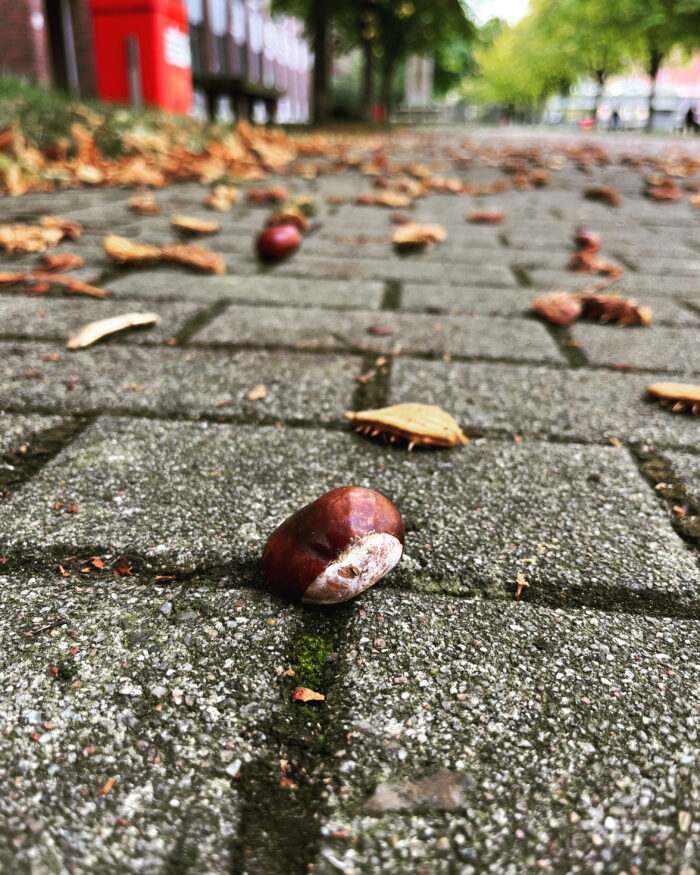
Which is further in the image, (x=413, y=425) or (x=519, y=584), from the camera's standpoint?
(x=413, y=425)

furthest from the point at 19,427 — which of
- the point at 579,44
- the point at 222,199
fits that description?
the point at 579,44

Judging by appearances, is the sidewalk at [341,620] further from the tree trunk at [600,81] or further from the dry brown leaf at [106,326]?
the tree trunk at [600,81]

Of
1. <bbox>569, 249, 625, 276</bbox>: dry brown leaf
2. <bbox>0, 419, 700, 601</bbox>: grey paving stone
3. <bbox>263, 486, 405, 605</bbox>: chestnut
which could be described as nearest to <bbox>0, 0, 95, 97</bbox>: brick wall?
<bbox>569, 249, 625, 276</bbox>: dry brown leaf

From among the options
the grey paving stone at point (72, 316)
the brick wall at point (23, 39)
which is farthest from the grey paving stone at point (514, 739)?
the brick wall at point (23, 39)

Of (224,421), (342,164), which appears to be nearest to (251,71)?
(342,164)

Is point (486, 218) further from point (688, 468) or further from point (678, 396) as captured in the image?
point (688, 468)

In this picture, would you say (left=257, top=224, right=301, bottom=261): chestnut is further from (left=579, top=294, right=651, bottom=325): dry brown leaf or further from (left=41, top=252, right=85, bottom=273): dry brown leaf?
(left=579, top=294, right=651, bottom=325): dry brown leaf

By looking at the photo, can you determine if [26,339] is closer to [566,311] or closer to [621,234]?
[566,311]
